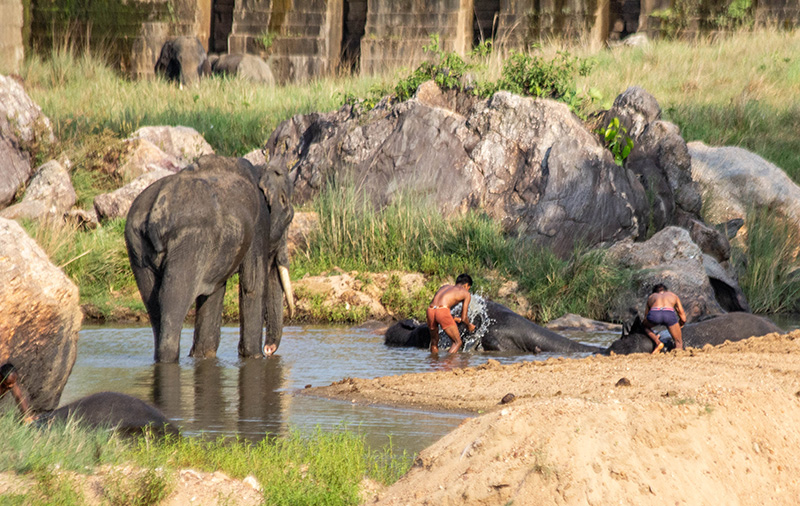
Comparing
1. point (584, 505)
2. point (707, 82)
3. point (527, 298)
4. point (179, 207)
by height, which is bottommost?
point (527, 298)

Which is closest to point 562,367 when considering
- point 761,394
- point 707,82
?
point 761,394

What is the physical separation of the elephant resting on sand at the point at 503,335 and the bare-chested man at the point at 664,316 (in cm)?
63

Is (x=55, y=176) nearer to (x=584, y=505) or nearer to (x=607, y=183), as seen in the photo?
(x=607, y=183)

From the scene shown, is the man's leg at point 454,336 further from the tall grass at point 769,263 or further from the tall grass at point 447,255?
the tall grass at point 769,263

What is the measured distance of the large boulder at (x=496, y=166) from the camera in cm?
1537

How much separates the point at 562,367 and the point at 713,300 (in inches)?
209

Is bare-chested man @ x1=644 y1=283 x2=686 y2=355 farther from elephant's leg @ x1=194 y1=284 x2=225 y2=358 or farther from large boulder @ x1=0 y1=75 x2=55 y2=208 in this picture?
large boulder @ x1=0 y1=75 x2=55 y2=208

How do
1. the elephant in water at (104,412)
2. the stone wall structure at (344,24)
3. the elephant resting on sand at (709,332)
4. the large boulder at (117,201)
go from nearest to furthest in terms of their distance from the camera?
the elephant in water at (104,412) < the elephant resting on sand at (709,332) < the large boulder at (117,201) < the stone wall structure at (344,24)

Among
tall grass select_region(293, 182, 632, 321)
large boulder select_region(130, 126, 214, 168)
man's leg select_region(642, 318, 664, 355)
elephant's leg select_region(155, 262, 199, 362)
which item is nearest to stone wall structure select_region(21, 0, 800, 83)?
large boulder select_region(130, 126, 214, 168)

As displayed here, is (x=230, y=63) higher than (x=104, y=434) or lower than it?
higher

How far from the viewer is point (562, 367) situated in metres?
8.91

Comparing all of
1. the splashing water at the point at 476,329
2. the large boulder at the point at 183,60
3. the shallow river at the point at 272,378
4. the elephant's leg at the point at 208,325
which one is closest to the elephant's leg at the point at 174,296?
the shallow river at the point at 272,378

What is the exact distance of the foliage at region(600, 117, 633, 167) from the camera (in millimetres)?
16547

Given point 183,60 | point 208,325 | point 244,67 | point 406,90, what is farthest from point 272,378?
point 183,60
